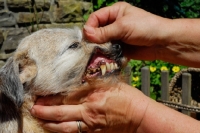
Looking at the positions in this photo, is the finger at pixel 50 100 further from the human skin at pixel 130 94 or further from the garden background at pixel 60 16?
the garden background at pixel 60 16

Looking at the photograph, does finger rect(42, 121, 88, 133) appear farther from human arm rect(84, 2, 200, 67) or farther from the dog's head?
human arm rect(84, 2, 200, 67)

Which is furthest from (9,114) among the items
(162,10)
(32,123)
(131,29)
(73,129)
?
(162,10)

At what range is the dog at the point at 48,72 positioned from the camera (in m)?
3.01

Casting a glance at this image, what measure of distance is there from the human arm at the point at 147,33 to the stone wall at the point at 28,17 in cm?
276

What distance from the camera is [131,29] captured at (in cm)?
304

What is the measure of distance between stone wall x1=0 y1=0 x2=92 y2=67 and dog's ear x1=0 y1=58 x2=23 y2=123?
2.67 metres

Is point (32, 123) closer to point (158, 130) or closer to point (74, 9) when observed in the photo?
point (158, 130)

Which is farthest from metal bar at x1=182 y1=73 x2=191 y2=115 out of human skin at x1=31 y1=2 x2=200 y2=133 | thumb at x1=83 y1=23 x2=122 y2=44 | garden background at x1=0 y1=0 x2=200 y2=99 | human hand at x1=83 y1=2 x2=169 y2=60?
thumb at x1=83 y1=23 x2=122 y2=44

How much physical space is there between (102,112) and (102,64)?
47cm

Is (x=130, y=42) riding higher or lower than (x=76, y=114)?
higher


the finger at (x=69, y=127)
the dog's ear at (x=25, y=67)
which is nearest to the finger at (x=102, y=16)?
the dog's ear at (x=25, y=67)

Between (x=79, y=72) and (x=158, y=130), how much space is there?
0.85 m

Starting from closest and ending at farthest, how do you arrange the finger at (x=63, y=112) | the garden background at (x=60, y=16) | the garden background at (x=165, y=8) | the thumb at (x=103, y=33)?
the finger at (x=63, y=112) → the thumb at (x=103, y=33) → the garden background at (x=60, y=16) → the garden background at (x=165, y=8)

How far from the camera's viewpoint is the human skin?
2725mm
